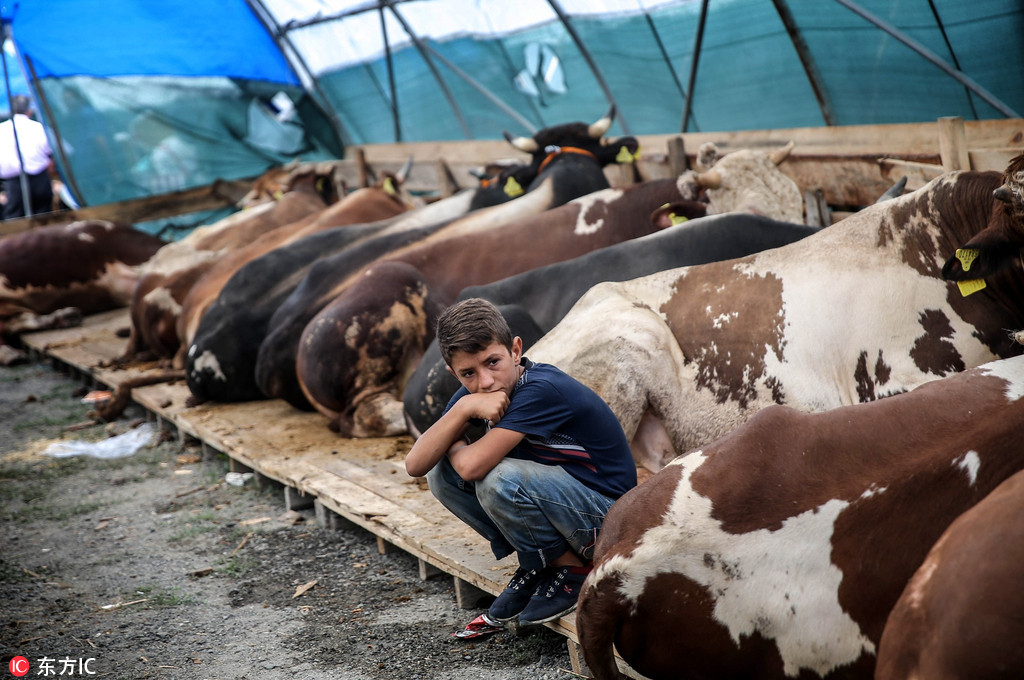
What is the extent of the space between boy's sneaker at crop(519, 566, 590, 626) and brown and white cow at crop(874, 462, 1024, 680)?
1261mm

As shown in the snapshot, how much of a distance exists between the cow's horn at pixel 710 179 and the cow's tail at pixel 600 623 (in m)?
3.32

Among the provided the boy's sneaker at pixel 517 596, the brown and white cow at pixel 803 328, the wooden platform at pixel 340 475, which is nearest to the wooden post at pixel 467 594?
the wooden platform at pixel 340 475

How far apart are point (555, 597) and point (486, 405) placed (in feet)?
2.15

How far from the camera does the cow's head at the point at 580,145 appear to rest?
7.14 meters

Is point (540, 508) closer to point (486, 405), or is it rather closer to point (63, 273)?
point (486, 405)

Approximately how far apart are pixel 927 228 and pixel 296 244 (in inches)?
187

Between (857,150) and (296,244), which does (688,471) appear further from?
(296,244)

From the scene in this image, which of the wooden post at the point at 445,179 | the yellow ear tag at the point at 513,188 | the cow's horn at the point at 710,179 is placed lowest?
the wooden post at the point at 445,179

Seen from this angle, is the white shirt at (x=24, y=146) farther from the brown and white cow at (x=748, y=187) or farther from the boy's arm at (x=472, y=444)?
the boy's arm at (x=472, y=444)

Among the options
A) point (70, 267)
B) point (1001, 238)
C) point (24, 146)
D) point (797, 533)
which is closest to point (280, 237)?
point (70, 267)

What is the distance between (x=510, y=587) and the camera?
3.19 metres

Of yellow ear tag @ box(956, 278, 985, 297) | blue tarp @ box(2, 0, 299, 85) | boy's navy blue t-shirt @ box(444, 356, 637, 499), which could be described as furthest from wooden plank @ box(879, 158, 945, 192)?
blue tarp @ box(2, 0, 299, 85)

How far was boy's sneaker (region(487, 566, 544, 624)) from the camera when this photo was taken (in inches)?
124

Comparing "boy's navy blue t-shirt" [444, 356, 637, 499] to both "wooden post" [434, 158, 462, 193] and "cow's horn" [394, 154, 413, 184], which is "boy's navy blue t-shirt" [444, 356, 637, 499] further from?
"cow's horn" [394, 154, 413, 184]
